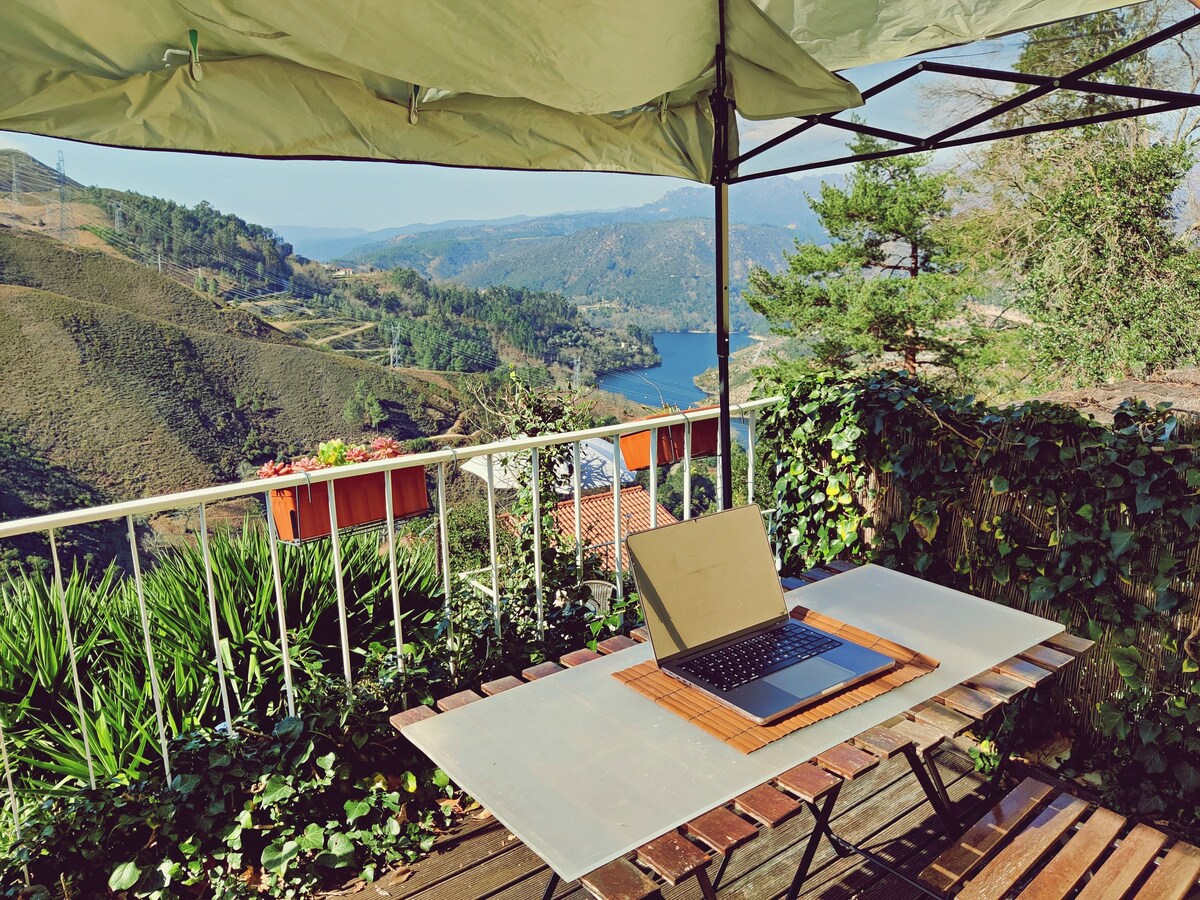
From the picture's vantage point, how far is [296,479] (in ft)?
7.72

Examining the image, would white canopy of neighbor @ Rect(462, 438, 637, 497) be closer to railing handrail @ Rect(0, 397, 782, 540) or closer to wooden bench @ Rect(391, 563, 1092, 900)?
railing handrail @ Rect(0, 397, 782, 540)

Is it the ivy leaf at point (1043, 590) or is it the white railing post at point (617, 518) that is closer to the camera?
the ivy leaf at point (1043, 590)

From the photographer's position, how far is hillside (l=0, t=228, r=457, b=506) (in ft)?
66.1

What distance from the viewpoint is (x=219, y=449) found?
21.1 m

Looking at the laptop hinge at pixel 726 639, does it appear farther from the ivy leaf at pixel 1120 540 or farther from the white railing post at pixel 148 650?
the white railing post at pixel 148 650

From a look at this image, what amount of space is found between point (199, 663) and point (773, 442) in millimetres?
2400

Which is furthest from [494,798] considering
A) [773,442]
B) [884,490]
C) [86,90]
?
[773,442]

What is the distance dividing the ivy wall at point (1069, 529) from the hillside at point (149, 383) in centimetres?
1829

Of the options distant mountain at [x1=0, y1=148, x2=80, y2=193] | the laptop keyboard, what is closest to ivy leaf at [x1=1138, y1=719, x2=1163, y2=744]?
the laptop keyboard

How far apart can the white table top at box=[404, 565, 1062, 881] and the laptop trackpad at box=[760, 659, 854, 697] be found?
0.08 m

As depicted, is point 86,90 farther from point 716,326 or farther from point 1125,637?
point 1125,637

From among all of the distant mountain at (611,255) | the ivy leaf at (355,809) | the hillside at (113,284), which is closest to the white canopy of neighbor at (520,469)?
the ivy leaf at (355,809)

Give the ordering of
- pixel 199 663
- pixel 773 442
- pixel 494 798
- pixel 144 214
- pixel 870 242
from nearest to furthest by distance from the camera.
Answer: pixel 494 798 < pixel 199 663 < pixel 773 442 < pixel 870 242 < pixel 144 214

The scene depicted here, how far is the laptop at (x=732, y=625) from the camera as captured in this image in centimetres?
155
